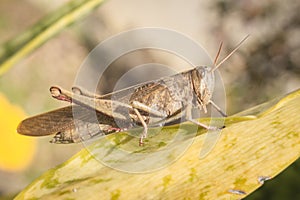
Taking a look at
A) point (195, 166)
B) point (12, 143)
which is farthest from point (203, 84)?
point (12, 143)

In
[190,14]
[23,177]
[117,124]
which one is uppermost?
[190,14]

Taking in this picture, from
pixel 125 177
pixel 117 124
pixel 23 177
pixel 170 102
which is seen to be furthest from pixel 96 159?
pixel 23 177

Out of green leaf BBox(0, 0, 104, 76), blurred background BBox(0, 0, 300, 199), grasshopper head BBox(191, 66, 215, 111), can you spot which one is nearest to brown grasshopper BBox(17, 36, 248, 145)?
grasshopper head BBox(191, 66, 215, 111)

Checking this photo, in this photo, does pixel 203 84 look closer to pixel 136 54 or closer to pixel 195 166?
pixel 195 166

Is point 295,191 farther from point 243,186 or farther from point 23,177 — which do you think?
point 23,177

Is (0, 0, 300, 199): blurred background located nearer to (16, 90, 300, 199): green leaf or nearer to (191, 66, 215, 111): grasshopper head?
(191, 66, 215, 111): grasshopper head

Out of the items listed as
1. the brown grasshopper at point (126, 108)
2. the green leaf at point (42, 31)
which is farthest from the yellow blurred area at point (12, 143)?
the green leaf at point (42, 31)
